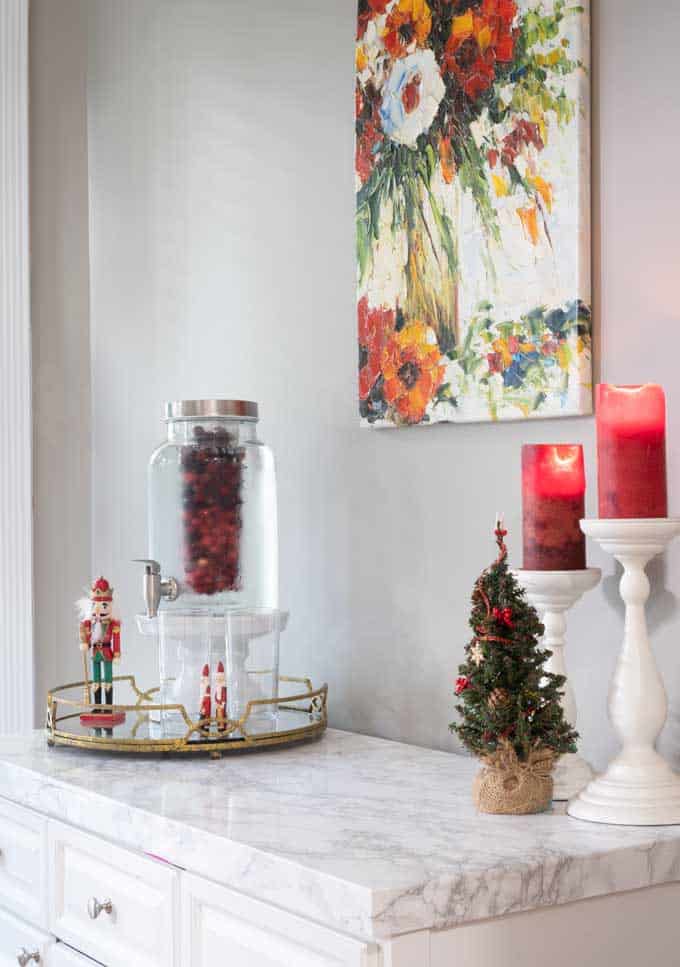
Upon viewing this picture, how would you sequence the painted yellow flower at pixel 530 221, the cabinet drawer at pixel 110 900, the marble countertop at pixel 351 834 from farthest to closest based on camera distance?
the painted yellow flower at pixel 530 221 → the cabinet drawer at pixel 110 900 → the marble countertop at pixel 351 834

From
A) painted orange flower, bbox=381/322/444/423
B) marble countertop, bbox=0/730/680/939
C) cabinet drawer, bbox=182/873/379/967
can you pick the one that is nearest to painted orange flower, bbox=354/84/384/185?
painted orange flower, bbox=381/322/444/423

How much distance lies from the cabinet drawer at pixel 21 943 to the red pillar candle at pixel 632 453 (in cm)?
98

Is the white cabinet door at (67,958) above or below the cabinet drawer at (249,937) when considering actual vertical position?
below

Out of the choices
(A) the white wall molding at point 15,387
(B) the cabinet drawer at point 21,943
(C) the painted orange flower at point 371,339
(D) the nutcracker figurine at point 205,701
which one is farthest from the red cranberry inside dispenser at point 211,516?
(A) the white wall molding at point 15,387

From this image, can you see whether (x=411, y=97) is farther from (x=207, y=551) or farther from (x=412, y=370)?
(x=207, y=551)

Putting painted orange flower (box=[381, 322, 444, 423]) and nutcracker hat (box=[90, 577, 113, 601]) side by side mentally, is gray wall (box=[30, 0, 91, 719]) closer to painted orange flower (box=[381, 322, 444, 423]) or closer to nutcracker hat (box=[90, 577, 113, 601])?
nutcracker hat (box=[90, 577, 113, 601])

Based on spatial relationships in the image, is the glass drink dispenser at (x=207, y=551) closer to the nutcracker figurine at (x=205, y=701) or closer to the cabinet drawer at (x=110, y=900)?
the nutcracker figurine at (x=205, y=701)

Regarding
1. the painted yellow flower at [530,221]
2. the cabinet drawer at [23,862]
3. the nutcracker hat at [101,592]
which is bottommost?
the cabinet drawer at [23,862]

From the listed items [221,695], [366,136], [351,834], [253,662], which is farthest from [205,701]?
[366,136]

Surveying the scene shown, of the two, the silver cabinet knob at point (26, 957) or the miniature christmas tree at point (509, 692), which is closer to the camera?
the miniature christmas tree at point (509, 692)

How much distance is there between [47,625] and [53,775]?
116 cm

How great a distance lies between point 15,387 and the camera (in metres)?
2.82

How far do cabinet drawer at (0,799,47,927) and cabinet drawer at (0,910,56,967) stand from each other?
1cm

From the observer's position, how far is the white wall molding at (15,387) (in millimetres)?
2785
